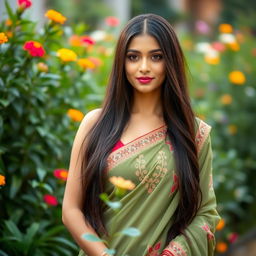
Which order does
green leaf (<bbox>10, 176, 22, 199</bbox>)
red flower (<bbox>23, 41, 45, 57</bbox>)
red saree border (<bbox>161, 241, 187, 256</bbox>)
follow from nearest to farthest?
red saree border (<bbox>161, 241, 187, 256</bbox>), red flower (<bbox>23, 41, 45, 57</bbox>), green leaf (<bbox>10, 176, 22, 199</bbox>)

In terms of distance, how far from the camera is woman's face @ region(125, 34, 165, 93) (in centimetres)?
227

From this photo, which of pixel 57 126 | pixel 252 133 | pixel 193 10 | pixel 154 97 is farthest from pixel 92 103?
pixel 193 10

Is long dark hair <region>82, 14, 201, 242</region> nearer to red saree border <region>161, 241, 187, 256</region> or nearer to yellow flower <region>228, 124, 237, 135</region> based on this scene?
red saree border <region>161, 241, 187, 256</region>

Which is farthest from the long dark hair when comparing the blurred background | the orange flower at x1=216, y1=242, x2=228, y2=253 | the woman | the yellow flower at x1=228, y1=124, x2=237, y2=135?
the yellow flower at x1=228, y1=124, x2=237, y2=135

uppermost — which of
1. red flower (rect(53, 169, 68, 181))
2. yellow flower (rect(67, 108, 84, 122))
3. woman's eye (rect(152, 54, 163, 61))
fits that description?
woman's eye (rect(152, 54, 163, 61))

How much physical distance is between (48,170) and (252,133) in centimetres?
307

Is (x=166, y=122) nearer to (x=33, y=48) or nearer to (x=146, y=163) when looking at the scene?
(x=146, y=163)

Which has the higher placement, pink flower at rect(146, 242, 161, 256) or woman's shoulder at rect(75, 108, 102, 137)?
woman's shoulder at rect(75, 108, 102, 137)

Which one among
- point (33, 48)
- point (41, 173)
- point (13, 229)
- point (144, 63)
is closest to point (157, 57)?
point (144, 63)

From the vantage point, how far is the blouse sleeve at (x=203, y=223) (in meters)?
2.27

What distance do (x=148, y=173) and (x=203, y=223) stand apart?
0.34m

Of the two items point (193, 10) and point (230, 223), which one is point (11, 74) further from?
point (193, 10)

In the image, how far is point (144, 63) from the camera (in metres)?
2.26

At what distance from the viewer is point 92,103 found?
3859 mm
